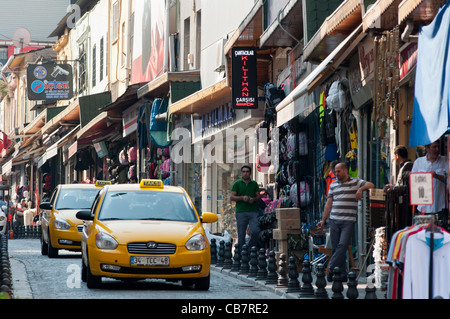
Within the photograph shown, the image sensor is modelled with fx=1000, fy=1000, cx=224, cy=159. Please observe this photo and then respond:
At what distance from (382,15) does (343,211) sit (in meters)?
3.07

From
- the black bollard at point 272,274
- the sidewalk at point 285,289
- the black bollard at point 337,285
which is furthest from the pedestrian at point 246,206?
the black bollard at point 337,285

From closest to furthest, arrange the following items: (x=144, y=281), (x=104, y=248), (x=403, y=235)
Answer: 1. (x=403, y=235)
2. (x=104, y=248)
3. (x=144, y=281)

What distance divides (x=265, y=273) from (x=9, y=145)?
54.8 meters

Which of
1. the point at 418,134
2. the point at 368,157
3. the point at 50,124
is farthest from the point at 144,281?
the point at 50,124

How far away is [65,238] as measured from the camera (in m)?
21.4

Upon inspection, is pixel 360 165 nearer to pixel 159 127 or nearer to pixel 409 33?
pixel 409 33

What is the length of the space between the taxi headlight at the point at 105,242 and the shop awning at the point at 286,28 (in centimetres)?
745

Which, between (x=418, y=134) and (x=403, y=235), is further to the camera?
(x=418, y=134)

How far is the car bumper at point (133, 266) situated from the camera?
1341cm

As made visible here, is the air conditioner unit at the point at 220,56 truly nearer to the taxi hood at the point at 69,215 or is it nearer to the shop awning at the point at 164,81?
the shop awning at the point at 164,81

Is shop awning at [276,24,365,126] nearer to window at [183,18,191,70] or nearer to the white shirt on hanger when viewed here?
the white shirt on hanger

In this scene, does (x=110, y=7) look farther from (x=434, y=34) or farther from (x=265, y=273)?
(x=434, y=34)

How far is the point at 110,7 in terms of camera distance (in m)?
43.5

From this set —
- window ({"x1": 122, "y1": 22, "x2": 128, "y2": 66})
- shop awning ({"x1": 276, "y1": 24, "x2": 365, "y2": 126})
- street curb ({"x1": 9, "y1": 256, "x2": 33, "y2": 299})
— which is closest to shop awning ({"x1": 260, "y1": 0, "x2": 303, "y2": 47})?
shop awning ({"x1": 276, "y1": 24, "x2": 365, "y2": 126})
